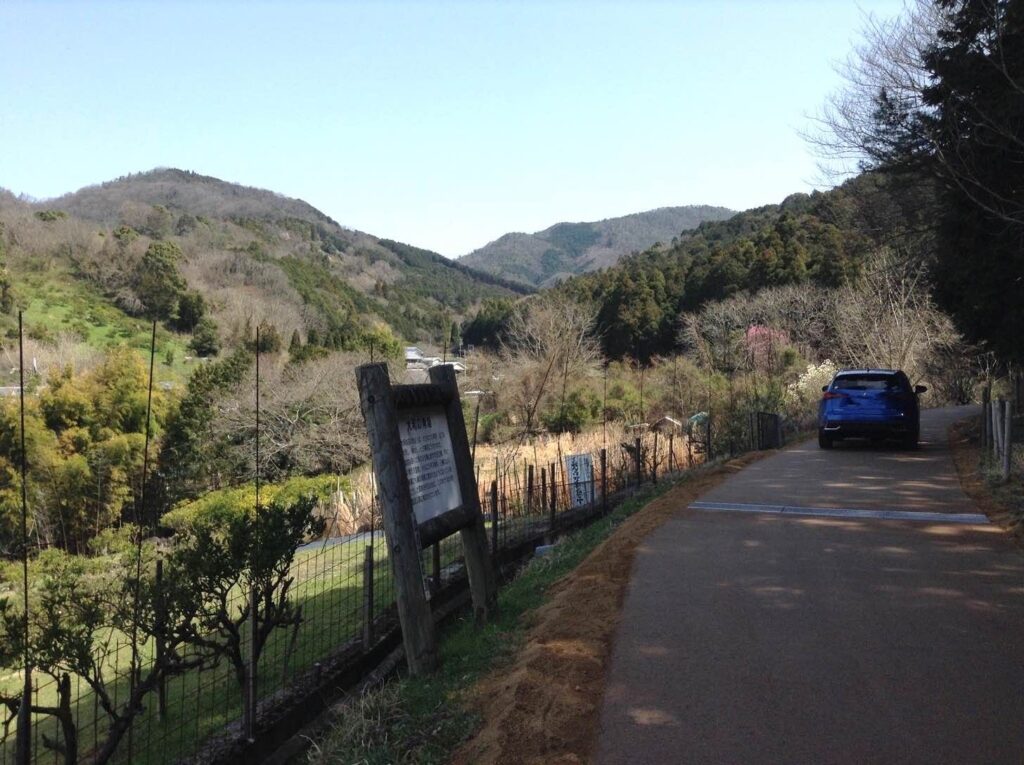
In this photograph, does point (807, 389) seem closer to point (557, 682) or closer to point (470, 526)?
point (470, 526)

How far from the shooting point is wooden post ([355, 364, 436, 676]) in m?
5.62

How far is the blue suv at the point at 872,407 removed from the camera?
17188 mm

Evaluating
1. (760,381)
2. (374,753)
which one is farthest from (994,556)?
(760,381)

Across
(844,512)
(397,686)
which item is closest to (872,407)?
(844,512)

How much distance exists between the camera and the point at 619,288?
53938 millimetres

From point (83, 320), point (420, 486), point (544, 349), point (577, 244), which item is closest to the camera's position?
point (420, 486)

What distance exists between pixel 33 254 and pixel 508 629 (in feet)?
199

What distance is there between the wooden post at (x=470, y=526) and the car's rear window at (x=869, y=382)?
41.7ft

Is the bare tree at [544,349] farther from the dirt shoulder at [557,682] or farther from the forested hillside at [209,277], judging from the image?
the dirt shoulder at [557,682]

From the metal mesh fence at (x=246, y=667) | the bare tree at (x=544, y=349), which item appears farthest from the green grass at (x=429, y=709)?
the bare tree at (x=544, y=349)

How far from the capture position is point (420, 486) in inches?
241

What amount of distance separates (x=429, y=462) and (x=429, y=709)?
1940mm

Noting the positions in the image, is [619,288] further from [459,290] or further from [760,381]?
[459,290]

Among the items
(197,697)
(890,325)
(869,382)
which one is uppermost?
(890,325)
